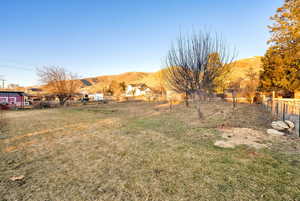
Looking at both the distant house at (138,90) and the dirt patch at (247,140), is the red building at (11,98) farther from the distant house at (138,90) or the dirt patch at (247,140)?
the distant house at (138,90)

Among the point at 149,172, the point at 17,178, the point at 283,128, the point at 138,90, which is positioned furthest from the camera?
the point at 138,90

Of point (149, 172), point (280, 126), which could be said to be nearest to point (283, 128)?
point (280, 126)

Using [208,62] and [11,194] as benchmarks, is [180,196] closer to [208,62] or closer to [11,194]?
[11,194]

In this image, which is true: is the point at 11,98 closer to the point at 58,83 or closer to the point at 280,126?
the point at 58,83

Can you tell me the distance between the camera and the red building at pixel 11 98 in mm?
24486

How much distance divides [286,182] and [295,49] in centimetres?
1728

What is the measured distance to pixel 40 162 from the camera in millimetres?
3355

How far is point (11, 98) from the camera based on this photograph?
2569 cm

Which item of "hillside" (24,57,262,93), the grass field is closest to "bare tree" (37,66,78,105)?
"hillside" (24,57,262,93)

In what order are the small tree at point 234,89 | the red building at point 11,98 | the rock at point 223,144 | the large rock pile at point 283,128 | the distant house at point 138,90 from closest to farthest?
the rock at point 223,144 → the large rock pile at point 283,128 → the small tree at point 234,89 → the red building at point 11,98 → the distant house at point 138,90

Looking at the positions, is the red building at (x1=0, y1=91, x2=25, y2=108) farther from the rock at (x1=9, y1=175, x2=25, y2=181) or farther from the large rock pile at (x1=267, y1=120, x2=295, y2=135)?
the large rock pile at (x1=267, y1=120, x2=295, y2=135)

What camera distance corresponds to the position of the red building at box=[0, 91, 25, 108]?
24.5 metres

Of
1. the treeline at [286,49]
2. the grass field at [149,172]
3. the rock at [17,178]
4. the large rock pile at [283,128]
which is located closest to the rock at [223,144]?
the grass field at [149,172]

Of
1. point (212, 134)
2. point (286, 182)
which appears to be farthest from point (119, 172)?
point (212, 134)
